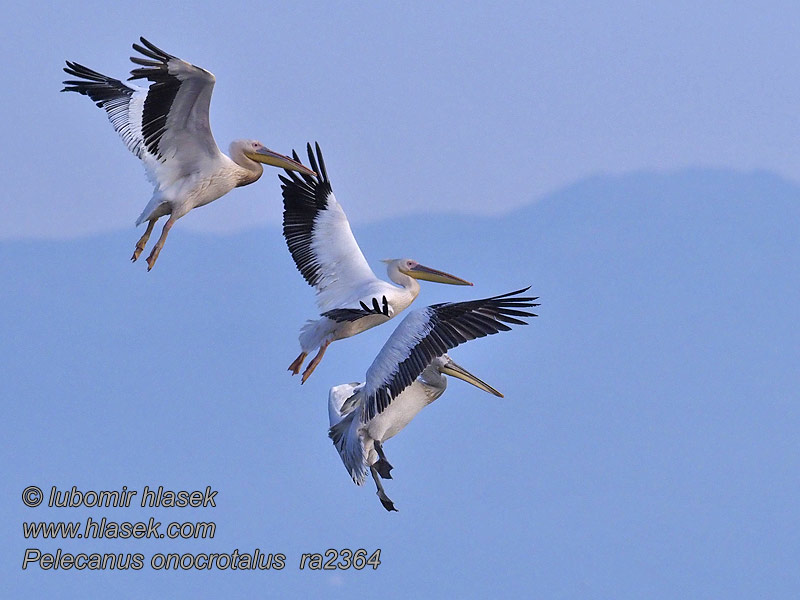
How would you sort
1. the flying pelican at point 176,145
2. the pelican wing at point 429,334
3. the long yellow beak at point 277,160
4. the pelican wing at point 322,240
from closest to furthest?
the pelican wing at point 429,334
the flying pelican at point 176,145
the pelican wing at point 322,240
the long yellow beak at point 277,160

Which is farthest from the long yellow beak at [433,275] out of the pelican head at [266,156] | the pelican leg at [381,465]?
the pelican leg at [381,465]

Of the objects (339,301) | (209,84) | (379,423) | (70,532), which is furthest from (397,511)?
(209,84)

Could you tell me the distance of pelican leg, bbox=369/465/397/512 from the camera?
12844 millimetres

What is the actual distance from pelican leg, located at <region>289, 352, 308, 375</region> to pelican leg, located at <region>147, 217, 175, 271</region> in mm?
1678

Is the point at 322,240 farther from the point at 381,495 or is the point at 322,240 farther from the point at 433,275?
the point at 381,495

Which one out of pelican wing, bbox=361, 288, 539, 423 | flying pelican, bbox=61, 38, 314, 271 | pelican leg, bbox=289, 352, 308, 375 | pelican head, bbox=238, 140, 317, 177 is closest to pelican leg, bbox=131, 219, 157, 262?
flying pelican, bbox=61, 38, 314, 271

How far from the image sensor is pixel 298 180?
14.0 metres

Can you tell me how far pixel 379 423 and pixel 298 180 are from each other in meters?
2.58

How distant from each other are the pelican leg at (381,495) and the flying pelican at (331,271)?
1.06 m

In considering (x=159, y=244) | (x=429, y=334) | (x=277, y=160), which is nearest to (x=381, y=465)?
(x=429, y=334)

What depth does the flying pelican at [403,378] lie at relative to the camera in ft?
38.5

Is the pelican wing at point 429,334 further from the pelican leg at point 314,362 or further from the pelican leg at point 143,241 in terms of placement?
the pelican leg at point 143,241

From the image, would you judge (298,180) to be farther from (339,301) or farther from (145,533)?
(145,533)

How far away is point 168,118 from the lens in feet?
42.6
